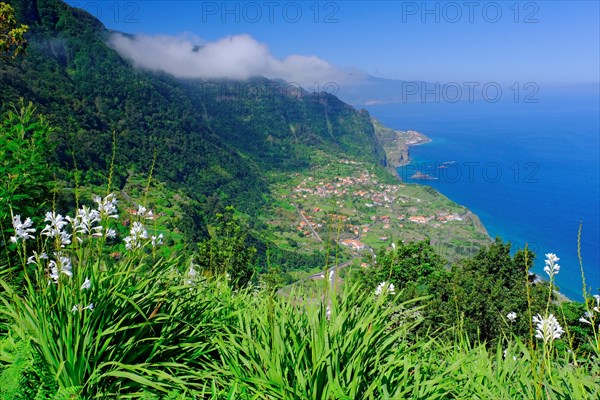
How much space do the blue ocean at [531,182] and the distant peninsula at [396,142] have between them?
386cm

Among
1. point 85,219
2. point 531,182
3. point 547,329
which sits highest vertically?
point 85,219

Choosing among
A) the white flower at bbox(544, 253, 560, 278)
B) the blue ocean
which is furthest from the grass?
the blue ocean

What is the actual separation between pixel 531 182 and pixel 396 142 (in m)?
65.6

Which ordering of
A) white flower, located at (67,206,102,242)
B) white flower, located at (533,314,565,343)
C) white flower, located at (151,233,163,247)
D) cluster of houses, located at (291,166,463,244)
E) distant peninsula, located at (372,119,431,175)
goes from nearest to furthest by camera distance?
white flower, located at (533,314,565,343)
white flower, located at (67,206,102,242)
white flower, located at (151,233,163,247)
cluster of houses, located at (291,166,463,244)
distant peninsula, located at (372,119,431,175)

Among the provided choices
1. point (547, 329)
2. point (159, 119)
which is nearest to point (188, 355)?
point (547, 329)

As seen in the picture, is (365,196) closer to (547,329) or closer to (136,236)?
(136,236)

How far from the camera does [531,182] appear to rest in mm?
107375

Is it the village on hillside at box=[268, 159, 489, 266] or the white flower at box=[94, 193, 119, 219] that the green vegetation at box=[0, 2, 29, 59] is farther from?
the village on hillside at box=[268, 159, 489, 266]

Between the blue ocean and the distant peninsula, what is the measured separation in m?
3.86

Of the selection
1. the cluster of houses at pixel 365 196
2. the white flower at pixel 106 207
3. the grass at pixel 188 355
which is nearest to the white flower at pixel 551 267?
the grass at pixel 188 355

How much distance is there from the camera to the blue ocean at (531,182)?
63.6 metres

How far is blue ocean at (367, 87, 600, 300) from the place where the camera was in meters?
63.6

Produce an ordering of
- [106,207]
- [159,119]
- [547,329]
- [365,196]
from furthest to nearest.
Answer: [159,119], [365,196], [106,207], [547,329]

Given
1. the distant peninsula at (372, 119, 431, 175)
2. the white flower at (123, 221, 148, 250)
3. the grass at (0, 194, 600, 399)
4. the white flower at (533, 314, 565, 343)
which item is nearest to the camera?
the white flower at (533, 314, 565, 343)
